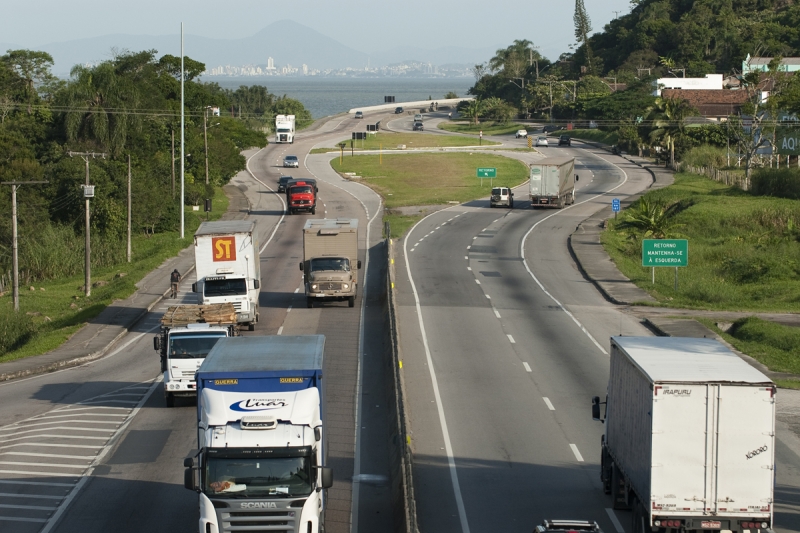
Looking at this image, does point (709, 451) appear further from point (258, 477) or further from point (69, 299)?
point (69, 299)

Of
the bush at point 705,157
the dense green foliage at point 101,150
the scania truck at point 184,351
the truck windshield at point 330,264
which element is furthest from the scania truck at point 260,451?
the bush at point 705,157

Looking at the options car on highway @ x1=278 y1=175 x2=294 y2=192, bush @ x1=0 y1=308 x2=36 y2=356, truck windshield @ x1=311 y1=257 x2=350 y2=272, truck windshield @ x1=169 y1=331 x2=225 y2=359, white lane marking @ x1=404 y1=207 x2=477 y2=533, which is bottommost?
bush @ x1=0 y1=308 x2=36 y2=356

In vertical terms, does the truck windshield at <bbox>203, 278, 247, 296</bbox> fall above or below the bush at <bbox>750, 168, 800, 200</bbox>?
below

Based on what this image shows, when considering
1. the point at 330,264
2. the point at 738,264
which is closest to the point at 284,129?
the point at 738,264

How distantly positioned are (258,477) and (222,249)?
24.3 m

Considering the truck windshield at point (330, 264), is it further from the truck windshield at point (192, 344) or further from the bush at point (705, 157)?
the bush at point (705, 157)

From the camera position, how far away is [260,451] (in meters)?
15.3

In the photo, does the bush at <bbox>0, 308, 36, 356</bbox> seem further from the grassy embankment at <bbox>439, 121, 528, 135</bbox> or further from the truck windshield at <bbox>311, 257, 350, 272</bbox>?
the grassy embankment at <bbox>439, 121, 528, 135</bbox>

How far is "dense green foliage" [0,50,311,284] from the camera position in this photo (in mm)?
68688

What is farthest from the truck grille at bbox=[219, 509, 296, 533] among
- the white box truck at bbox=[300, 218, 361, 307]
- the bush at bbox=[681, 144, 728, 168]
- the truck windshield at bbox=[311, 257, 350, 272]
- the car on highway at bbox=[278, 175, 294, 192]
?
the bush at bbox=[681, 144, 728, 168]

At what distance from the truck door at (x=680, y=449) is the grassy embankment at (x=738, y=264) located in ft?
61.4

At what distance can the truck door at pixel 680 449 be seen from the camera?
1538 cm

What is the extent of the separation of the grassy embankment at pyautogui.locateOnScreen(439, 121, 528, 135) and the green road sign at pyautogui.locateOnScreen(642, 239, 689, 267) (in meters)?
112

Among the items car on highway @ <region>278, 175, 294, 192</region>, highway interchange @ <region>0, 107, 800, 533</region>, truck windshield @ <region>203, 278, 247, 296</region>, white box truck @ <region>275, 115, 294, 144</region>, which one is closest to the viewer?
highway interchange @ <region>0, 107, 800, 533</region>
